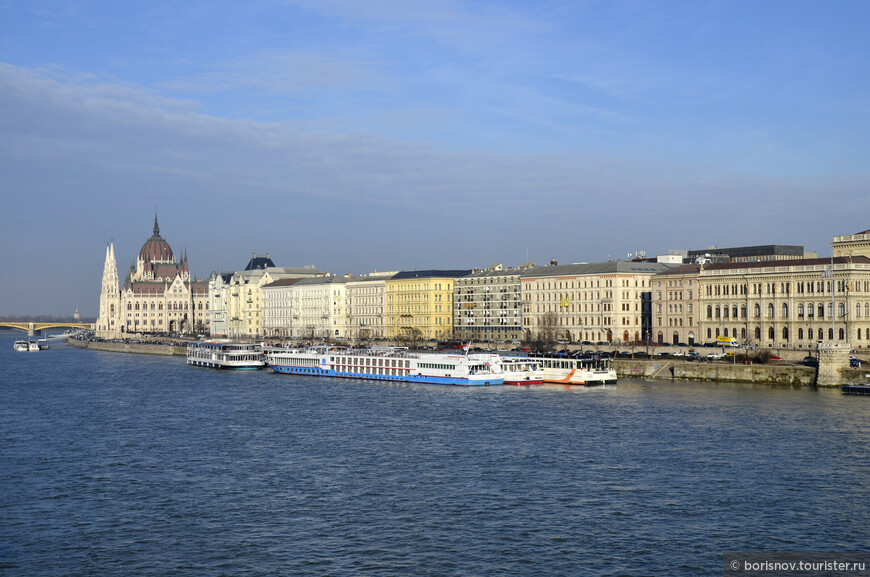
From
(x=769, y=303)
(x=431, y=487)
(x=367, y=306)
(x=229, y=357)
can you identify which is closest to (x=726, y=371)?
(x=769, y=303)

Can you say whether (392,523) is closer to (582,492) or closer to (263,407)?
(582,492)

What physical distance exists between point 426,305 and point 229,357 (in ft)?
154

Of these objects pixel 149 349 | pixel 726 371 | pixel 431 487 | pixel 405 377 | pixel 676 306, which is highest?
pixel 676 306

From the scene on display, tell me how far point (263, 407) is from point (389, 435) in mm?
19254

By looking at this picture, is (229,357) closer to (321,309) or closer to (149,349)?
(149,349)

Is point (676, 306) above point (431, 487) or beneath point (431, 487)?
above

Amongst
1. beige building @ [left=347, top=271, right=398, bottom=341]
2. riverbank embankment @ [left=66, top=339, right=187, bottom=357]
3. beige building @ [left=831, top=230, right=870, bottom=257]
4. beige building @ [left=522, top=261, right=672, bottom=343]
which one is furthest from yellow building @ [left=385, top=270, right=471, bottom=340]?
beige building @ [left=831, top=230, right=870, bottom=257]

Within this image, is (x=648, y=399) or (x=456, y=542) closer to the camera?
(x=456, y=542)

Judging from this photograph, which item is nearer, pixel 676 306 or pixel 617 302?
pixel 676 306

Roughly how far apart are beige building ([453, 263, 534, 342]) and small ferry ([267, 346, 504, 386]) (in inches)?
1529

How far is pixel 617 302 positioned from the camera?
128 meters

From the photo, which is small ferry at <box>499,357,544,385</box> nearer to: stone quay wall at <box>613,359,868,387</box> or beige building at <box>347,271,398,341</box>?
stone quay wall at <box>613,359,868,387</box>

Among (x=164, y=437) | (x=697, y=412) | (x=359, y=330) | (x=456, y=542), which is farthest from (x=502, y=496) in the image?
(x=359, y=330)

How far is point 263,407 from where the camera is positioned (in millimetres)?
70875
